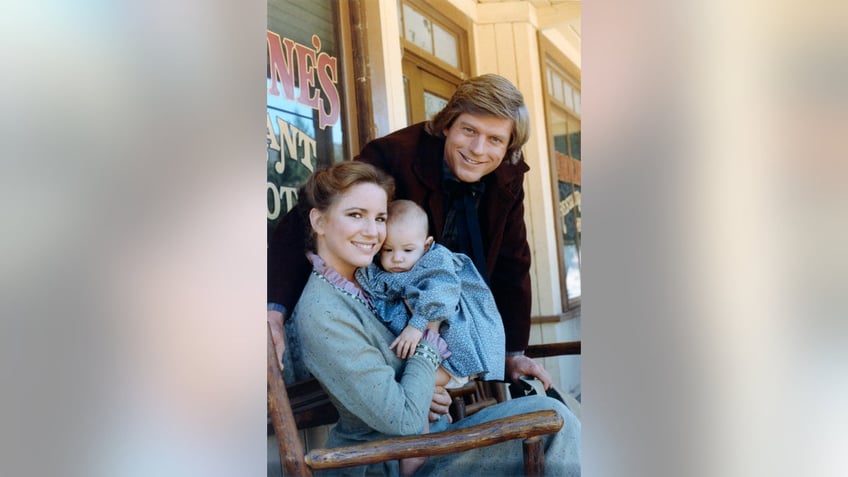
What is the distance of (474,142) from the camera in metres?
2.40

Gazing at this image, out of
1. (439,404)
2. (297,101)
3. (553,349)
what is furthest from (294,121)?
(553,349)

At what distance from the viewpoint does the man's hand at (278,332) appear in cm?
234

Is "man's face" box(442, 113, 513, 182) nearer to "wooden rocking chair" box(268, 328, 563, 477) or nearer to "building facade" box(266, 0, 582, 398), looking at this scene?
"building facade" box(266, 0, 582, 398)

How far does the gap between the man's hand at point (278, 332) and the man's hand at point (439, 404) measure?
19.7 inches

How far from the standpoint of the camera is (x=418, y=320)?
2.36m

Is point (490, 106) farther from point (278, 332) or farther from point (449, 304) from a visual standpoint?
point (278, 332)

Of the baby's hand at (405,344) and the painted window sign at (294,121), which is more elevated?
the painted window sign at (294,121)

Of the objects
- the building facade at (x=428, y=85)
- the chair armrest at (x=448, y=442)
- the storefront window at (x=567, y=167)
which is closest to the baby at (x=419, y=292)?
the chair armrest at (x=448, y=442)

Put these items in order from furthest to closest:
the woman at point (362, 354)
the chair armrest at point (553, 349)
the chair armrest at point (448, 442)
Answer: the chair armrest at point (553, 349)
the woman at point (362, 354)
the chair armrest at point (448, 442)

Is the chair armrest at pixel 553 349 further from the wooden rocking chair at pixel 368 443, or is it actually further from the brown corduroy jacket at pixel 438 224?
the wooden rocking chair at pixel 368 443
